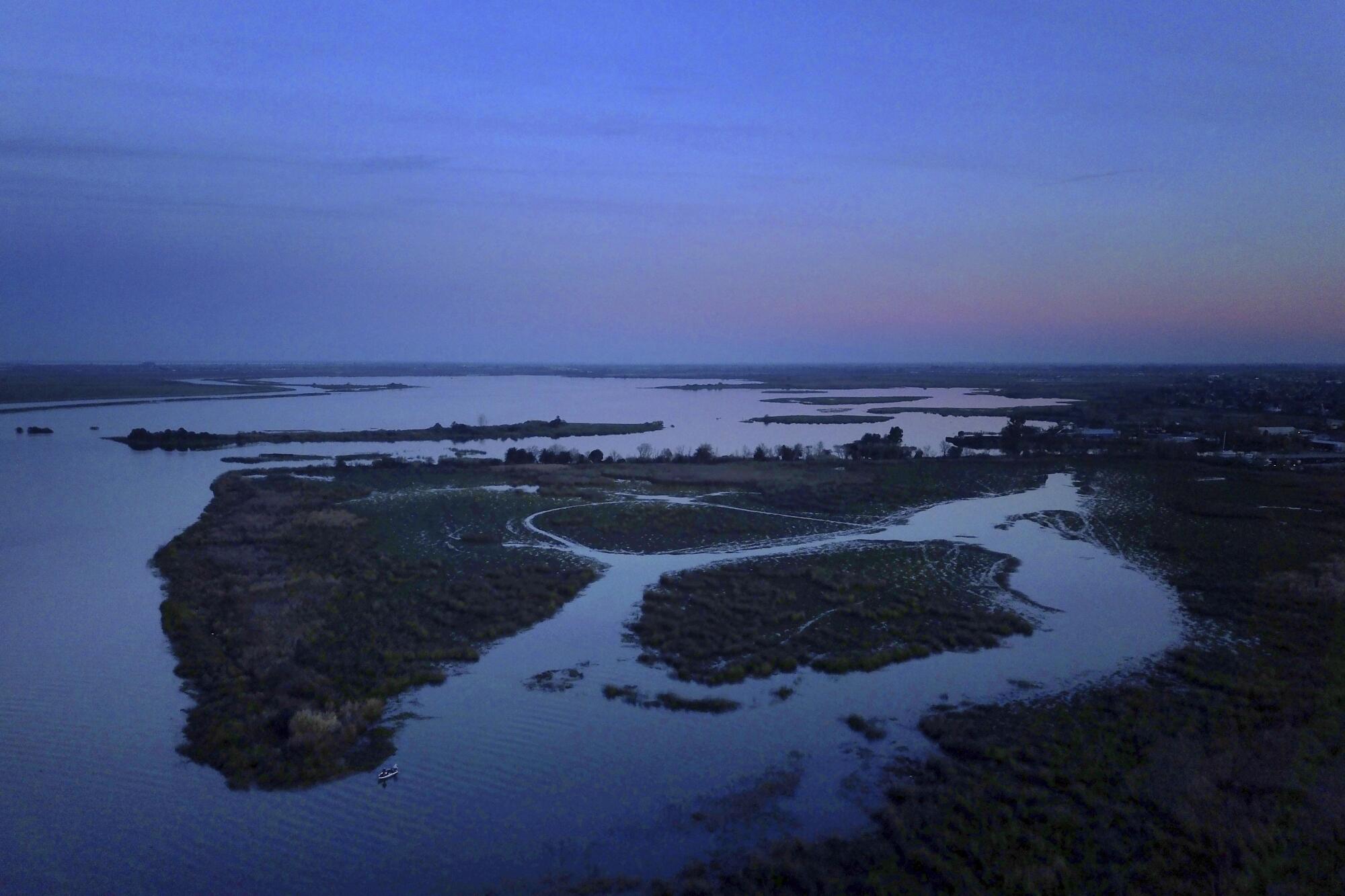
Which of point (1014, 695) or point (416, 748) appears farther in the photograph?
point (1014, 695)

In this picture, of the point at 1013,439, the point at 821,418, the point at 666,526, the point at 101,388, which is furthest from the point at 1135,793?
the point at 101,388

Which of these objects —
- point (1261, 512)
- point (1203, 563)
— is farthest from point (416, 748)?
point (1261, 512)

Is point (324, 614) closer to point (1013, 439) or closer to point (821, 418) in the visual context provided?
point (1013, 439)

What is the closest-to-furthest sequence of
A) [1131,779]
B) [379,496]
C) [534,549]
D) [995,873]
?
[995,873]
[1131,779]
[534,549]
[379,496]

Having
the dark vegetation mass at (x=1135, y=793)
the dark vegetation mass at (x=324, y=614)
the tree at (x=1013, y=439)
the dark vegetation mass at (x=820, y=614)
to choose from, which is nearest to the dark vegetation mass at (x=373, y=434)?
the tree at (x=1013, y=439)

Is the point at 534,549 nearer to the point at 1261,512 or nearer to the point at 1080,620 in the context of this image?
the point at 1080,620

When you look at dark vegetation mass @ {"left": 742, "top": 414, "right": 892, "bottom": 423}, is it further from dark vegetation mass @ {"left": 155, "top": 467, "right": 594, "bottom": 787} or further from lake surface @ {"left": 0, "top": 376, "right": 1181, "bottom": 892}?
lake surface @ {"left": 0, "top": 376, "right": 1181, "bottom": 892}

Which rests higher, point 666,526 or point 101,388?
point 101,388

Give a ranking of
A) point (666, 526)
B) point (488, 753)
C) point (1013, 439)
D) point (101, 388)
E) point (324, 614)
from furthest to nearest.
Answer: point (101, 388), point (1013, 439), point (666, 526), point (324, 614), point (488, 753)
